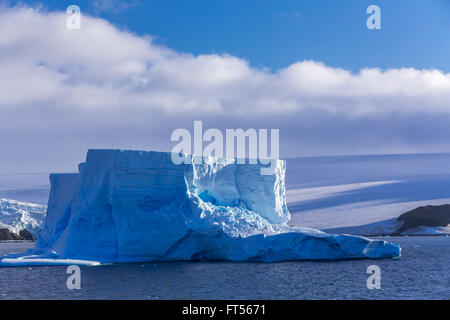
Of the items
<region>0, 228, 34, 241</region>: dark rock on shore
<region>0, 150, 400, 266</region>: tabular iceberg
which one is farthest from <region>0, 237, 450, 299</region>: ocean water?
<region>0, 228, 34, 241</region>: dark rock on shore

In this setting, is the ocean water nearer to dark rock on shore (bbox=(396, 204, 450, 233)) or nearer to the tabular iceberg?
the tabular iceberg

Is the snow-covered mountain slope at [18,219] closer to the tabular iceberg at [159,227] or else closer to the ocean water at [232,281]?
the tabular iceberg at [159,227]

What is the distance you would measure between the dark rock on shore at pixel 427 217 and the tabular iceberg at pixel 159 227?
1660 inches

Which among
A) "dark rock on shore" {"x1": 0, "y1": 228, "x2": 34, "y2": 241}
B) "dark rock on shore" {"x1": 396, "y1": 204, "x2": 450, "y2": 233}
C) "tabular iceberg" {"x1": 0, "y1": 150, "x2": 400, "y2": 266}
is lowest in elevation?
"dark rock on shore" {"x1": 0, "y1": 228, "x2": 34, "y2": 241}

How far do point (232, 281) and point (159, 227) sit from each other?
5350 millimetres

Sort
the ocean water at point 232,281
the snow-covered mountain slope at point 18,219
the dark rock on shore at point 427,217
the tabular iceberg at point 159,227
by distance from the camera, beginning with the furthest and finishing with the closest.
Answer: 1. the dark rock on shore at point 427,217
2. the snow-covered mountain slope at point 18,219
3. the tabular iceberg at point 159,227
4. the ocean water at point 232,281

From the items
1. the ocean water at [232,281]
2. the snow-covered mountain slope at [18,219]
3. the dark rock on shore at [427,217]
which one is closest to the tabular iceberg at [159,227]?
the ocean water at [232,281]

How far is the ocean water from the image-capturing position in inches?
589

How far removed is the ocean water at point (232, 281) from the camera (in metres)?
15.0

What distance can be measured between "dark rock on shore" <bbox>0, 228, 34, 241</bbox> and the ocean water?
3861 cm

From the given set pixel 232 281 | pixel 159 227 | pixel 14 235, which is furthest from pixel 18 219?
pixel 232 281

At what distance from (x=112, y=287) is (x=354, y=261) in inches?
402

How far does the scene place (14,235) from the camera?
2312 inches
